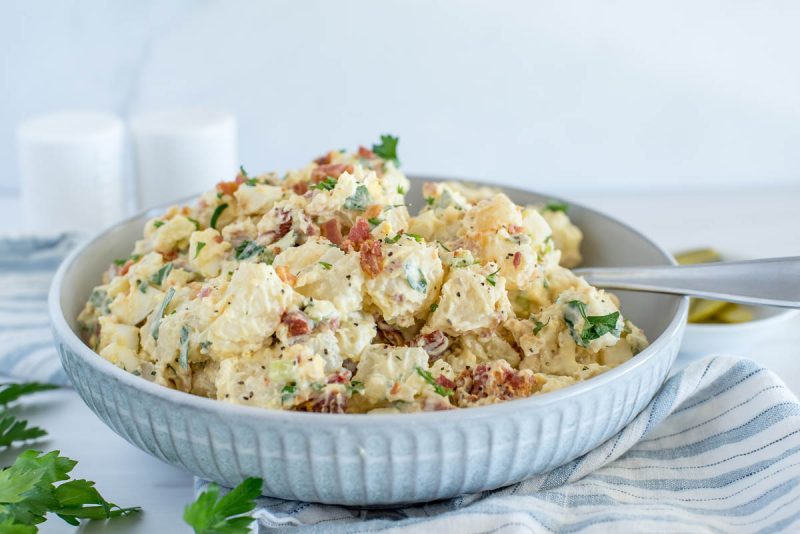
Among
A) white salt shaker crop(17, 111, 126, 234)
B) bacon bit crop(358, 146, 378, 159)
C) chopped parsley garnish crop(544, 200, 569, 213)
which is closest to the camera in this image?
bacon bit crop(358, 146, 378, 159)

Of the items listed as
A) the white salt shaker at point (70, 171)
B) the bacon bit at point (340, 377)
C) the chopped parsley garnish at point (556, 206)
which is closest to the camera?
the bacon bit at point (340, 377)

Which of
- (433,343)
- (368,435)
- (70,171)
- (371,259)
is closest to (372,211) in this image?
(371,259)

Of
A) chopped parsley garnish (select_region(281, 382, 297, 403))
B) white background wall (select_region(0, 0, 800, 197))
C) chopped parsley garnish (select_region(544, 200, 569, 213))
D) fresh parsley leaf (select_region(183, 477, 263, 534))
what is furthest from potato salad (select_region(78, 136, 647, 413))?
white background wall (select_region(0, 0, 800, 197))

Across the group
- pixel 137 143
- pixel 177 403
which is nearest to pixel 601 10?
pixel 137 143

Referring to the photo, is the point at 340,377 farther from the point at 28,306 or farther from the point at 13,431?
the point at 28,306

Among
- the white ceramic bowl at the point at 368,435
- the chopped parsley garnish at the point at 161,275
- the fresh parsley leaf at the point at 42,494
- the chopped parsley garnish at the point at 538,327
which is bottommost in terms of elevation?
the fresh parsley leaf at the point at 42,494

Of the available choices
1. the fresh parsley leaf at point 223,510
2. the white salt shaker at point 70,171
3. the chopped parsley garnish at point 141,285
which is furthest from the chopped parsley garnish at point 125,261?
the white salt shaker at point 70,171

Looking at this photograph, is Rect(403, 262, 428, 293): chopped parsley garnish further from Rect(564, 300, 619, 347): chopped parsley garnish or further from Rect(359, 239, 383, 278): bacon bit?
Rect(564, 300, 619, 347): chopped parsley garnish

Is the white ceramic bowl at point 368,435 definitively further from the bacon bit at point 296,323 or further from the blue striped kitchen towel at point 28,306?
the blue striped kitchen towel at point 28,306
